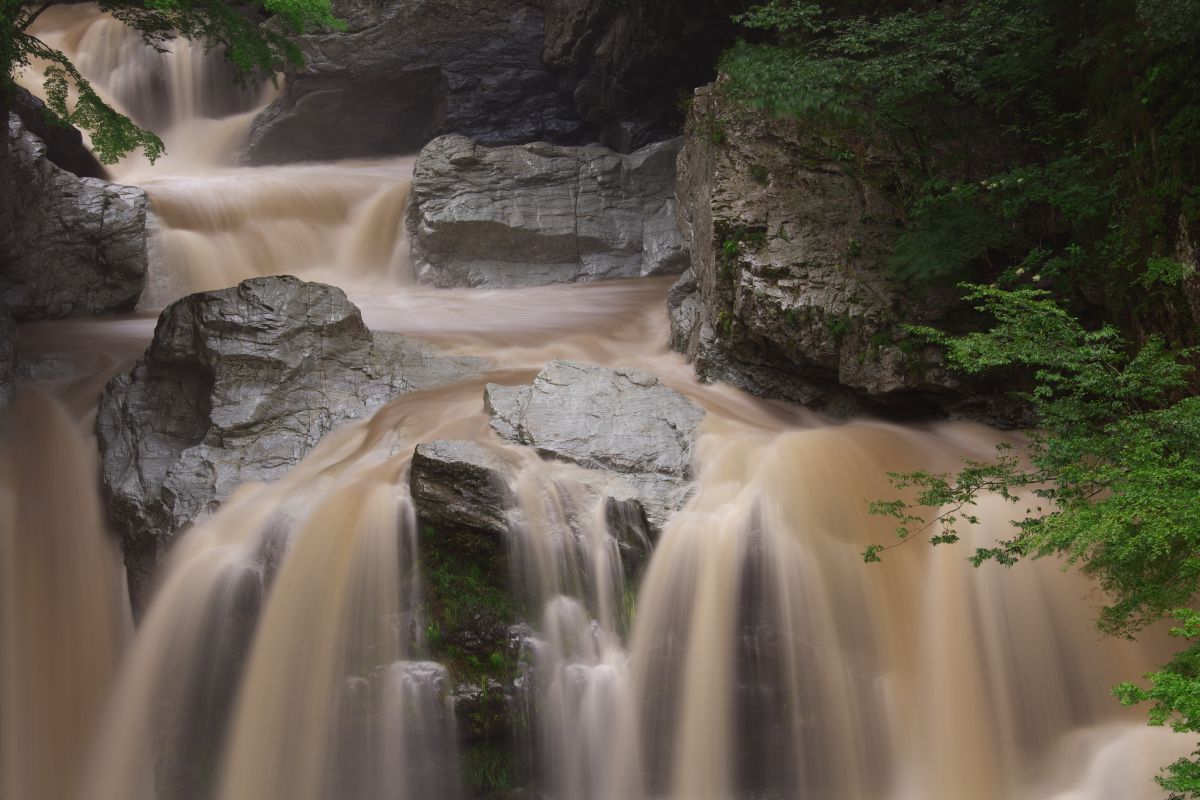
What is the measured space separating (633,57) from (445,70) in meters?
4.37

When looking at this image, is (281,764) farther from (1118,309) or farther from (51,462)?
(1118,309)

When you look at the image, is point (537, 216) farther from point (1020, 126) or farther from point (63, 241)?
point (1020, 126)

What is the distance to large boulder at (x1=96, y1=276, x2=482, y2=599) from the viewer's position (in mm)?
9109

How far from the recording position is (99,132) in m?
10.2

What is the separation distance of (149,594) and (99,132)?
196 inches

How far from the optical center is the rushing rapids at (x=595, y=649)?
21.0 feet

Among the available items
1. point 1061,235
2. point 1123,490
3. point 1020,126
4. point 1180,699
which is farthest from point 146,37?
point 1180,699

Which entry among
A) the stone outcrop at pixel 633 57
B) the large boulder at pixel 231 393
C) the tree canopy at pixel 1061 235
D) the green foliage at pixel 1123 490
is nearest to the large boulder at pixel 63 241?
the large boulder at pixel 231 393

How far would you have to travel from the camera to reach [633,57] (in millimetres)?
17062

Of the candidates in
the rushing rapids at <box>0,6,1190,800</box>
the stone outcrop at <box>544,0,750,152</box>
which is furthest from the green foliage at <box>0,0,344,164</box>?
the stone outcrop at <box>544,0,750,152</box>

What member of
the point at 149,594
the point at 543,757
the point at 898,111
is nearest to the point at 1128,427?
the point at 543,757

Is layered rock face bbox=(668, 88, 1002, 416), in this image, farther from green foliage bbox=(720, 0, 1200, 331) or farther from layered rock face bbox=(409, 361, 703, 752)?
layered rock face bbox=(409, 361, 703, 752)

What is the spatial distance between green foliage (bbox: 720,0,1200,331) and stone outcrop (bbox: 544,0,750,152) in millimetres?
6172

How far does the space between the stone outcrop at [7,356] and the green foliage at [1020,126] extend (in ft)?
26.9
